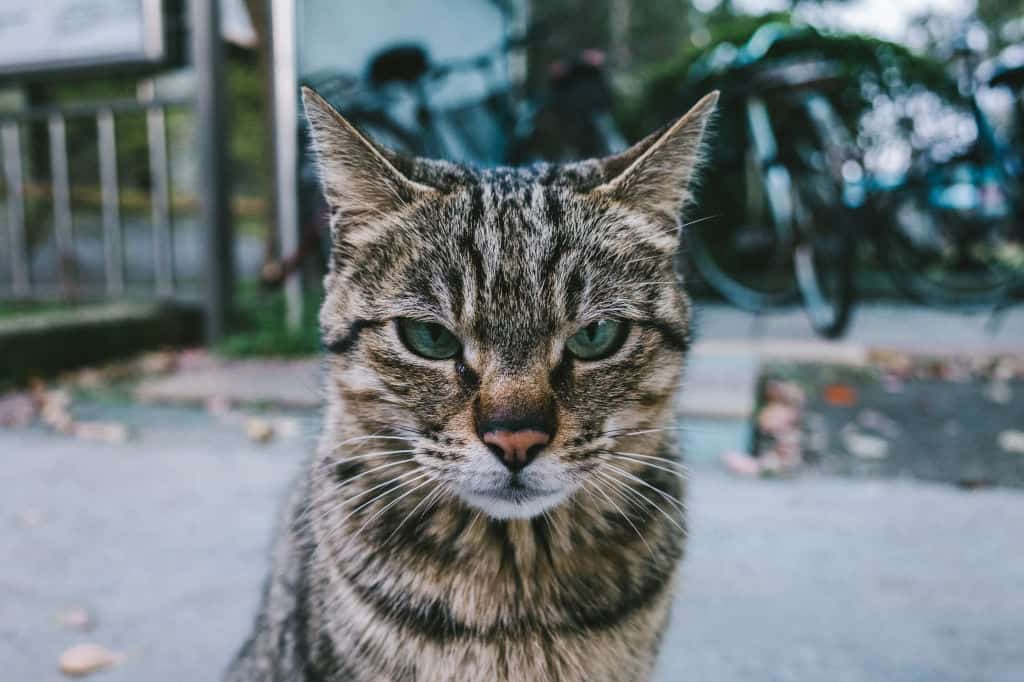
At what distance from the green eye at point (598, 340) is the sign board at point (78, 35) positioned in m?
4.13

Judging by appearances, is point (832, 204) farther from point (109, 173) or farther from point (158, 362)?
point (109, 173)

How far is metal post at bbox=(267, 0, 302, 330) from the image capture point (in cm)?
427

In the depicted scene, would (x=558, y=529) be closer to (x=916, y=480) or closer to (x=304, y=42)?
(x=916, y=480)

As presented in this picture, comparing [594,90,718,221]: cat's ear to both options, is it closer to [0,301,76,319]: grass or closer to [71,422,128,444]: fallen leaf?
[71,422,128,444]: fallen leaf

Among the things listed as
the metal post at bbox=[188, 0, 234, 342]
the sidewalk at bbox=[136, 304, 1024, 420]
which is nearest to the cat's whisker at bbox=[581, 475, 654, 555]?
the sidewalk at bbox=[136, 304, 1024, 420]

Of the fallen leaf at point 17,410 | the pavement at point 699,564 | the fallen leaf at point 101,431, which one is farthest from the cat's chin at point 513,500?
the fallen leaf at point 17,410

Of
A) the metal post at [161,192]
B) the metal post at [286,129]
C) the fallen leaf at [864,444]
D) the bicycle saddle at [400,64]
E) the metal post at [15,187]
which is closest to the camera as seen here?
the fallen leaf at [864,444]

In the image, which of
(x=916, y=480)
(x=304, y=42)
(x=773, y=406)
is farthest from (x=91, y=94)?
(x=916, y=480)

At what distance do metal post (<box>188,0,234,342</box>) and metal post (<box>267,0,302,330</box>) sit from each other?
292 mm

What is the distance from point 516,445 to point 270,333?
3.65 meters

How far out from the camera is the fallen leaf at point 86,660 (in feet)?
5.10

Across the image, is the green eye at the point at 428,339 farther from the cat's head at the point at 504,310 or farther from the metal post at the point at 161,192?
the metal post at the point at 161,192

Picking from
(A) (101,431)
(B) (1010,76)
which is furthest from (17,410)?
(B) (1010,76)

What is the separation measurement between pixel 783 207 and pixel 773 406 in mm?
1312
